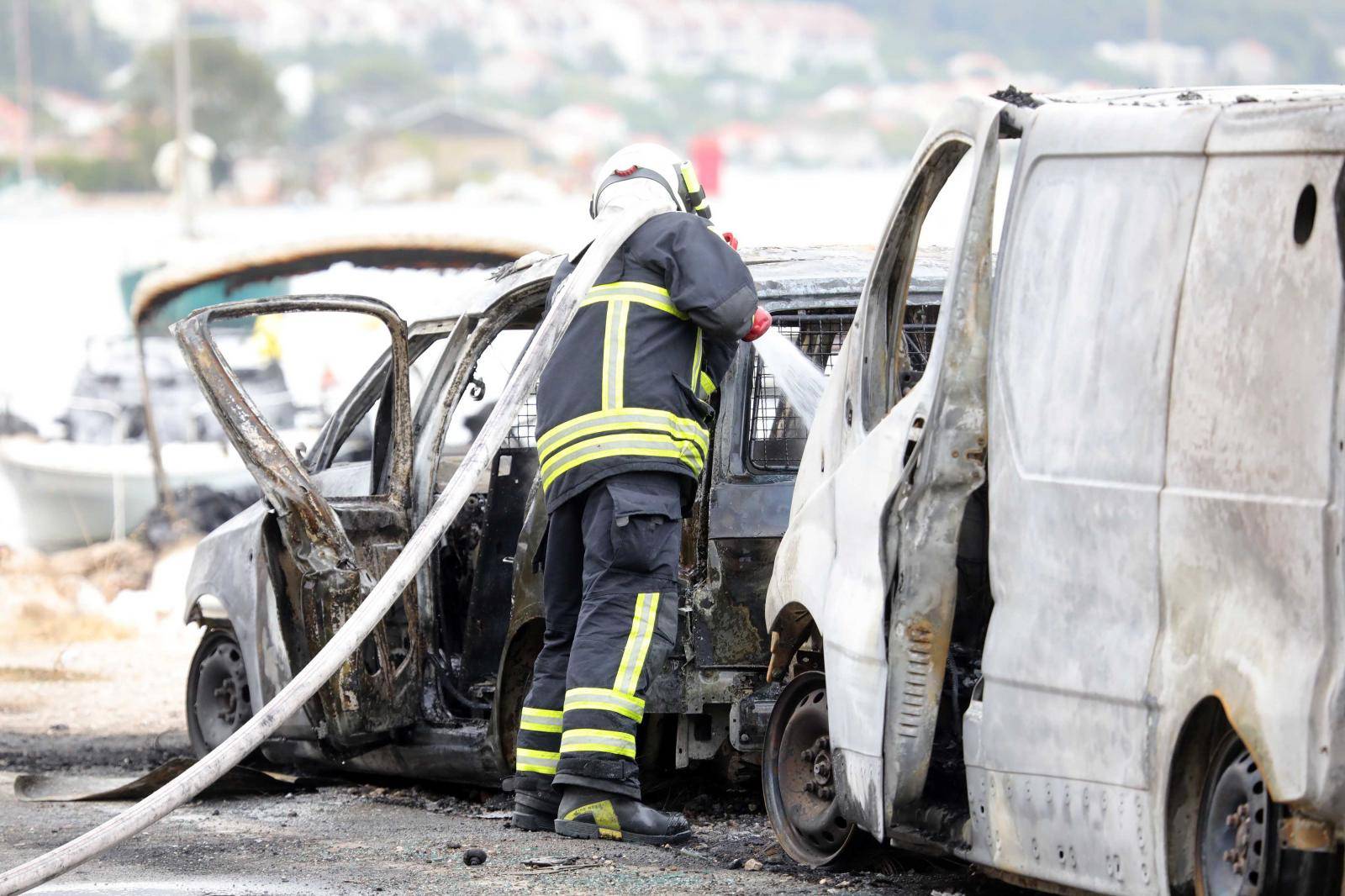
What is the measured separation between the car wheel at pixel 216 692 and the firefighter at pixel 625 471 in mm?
1834

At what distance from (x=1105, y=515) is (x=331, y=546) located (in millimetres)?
3094

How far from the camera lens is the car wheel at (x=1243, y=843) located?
11.2ft

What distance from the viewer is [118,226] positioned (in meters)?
51.4

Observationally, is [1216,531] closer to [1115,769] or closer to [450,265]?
[1115,769]

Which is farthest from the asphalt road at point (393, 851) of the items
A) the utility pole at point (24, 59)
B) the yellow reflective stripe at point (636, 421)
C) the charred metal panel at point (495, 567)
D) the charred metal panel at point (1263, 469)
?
the utility pole at point (24, 59)

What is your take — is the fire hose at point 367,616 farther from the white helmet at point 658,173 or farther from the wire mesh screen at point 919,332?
the wire mesh screen at point 919,332

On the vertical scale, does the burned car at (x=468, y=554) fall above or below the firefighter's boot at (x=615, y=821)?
above

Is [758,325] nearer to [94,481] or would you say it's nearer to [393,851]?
[393,851]

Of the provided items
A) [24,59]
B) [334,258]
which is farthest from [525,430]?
[24,59]

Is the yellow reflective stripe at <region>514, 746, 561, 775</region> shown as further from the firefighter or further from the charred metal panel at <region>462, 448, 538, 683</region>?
the charred metal panel at <region>462, 448, 538, 683</region>

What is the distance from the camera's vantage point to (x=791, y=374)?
6.00 meters

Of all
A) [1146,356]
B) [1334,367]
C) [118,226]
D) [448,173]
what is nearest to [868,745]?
[1146,356]

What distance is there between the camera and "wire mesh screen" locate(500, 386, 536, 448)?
652 cm

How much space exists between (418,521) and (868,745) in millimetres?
2434
